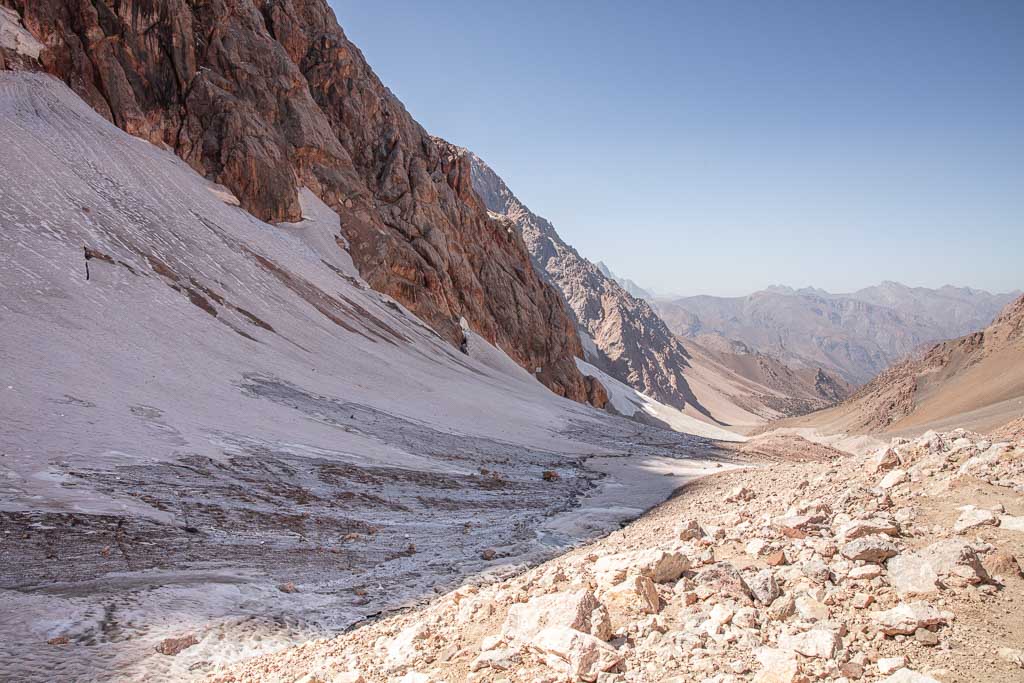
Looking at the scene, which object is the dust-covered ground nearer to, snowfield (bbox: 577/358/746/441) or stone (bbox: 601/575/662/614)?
stone (bbox: 601/575/662/614)

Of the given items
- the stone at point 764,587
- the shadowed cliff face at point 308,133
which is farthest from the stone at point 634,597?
the shadowed cliff face at point 308,133

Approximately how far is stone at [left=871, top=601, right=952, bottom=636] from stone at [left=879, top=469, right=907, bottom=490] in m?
2.90

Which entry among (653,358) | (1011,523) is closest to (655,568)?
(1011,523)

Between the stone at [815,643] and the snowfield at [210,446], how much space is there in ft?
16.2

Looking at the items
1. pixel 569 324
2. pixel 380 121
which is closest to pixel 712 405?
pixel 569 324

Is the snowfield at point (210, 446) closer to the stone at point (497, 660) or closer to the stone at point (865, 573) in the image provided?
the stone at point (497, 660)

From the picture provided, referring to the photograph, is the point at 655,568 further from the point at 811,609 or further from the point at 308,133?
the point at 308,133

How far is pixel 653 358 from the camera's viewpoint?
114m

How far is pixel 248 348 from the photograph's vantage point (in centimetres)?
1997

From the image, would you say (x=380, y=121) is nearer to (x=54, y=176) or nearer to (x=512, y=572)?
(x=54, y=176)

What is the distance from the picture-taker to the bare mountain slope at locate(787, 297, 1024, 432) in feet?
102

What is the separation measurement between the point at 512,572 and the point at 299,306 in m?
21.4

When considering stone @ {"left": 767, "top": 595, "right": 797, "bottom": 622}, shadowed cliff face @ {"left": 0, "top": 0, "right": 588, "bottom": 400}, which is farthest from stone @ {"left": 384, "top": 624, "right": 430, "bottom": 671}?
shadowed cliff face @ {"left": 0, "top": 0, "right": 588, "bottom": 400}

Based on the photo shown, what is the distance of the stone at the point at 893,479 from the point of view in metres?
6.16
